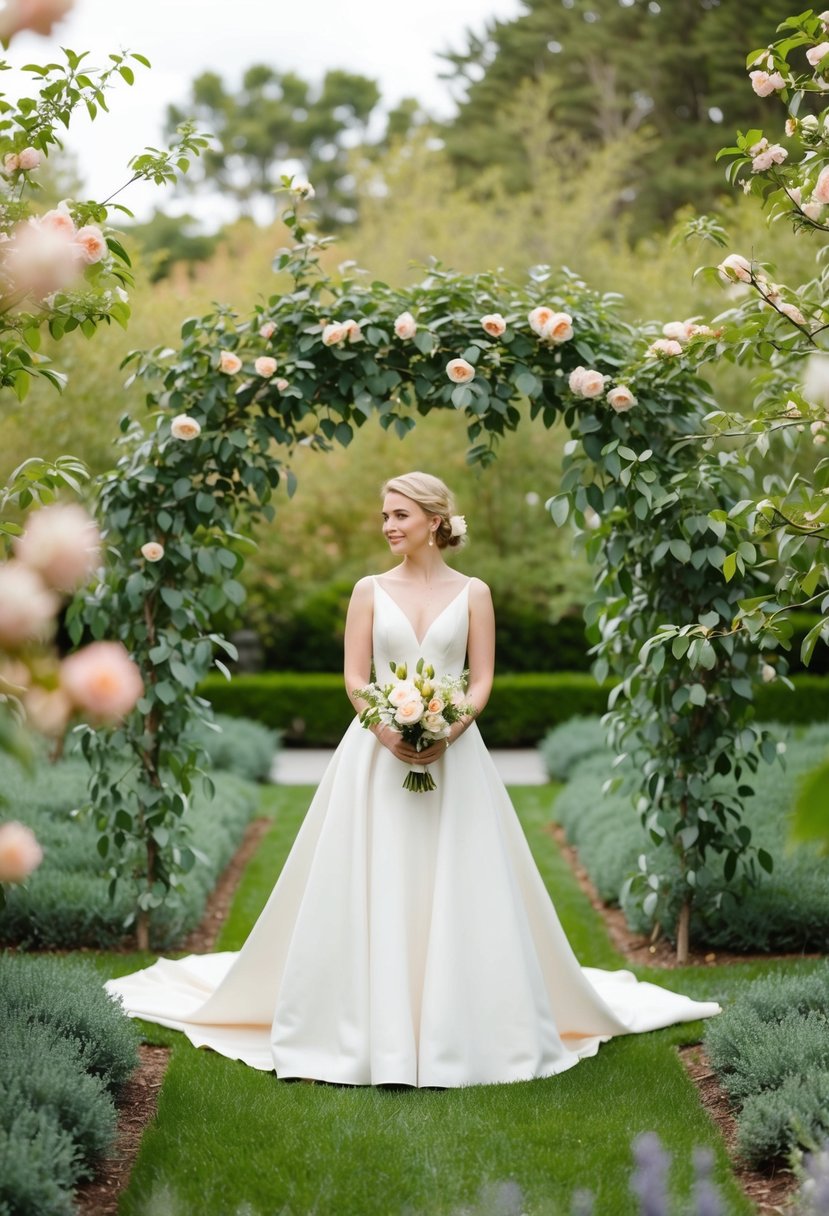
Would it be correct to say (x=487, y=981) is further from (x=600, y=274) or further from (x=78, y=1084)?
(x=600, y=274)

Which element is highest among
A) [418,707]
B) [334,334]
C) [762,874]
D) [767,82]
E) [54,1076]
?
[767,82]

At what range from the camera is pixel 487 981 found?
170 inches

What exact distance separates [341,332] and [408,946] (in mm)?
2382

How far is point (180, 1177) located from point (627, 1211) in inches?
46.5

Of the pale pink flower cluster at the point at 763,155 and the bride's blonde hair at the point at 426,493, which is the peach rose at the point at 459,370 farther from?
the pale pink flower cluster at the point at 763,155

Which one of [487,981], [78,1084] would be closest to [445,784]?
[487,981]

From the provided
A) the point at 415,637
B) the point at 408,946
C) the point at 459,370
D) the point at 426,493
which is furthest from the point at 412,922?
the point at 459,370

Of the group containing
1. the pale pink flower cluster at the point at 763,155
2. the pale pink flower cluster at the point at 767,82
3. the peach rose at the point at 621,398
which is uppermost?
the pale pink flower cluster at the point at 767,82

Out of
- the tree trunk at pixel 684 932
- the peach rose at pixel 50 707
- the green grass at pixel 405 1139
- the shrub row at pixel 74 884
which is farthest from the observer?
the shrub row at pixel 74 884

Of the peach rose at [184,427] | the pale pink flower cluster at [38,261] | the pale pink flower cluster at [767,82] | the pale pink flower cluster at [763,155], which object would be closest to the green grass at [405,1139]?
the pale pink flower cluster at [38,261]

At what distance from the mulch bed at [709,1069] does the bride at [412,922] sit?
0.44 meters

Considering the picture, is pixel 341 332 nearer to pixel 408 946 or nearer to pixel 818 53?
pixel 818 53

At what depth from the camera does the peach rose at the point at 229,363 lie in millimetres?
5250

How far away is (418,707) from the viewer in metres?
4.18
